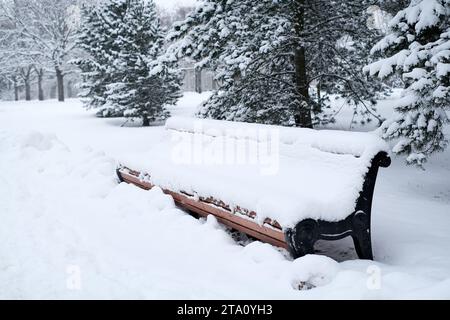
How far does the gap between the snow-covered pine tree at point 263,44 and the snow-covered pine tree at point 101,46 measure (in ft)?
30.0

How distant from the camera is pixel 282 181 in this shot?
4.36m

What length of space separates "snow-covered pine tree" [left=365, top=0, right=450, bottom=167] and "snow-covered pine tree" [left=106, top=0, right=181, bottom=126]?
38.7 ft

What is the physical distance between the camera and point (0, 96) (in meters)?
49.3

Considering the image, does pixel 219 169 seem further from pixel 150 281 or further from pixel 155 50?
pixel 155 50

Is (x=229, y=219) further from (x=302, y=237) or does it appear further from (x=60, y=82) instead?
(x=60, y=82)

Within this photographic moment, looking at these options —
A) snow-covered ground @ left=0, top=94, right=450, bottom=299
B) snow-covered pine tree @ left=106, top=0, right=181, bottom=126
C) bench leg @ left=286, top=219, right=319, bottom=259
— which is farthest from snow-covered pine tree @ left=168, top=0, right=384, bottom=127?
snow-covered pine tree @ left=106, top=0, right=181, bottom=126

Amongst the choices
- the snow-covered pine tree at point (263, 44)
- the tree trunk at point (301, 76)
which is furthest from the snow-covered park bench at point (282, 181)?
the tree trunk at point (301, 76)

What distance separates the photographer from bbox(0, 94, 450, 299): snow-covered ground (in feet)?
10.8

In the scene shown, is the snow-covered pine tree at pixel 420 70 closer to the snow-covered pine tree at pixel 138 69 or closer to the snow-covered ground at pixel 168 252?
the snow-covered ground at pixel 168 252

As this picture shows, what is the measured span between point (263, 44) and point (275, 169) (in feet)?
15.7

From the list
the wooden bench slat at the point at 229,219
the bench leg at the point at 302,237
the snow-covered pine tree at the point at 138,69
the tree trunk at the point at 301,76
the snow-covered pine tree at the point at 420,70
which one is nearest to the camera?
the bench leg at the point at 302,237

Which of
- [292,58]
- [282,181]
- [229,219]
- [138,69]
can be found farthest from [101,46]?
[282,181]

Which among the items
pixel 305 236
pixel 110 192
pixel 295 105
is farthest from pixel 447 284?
pixel 295 105

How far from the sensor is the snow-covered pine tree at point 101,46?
17328 millimetres
